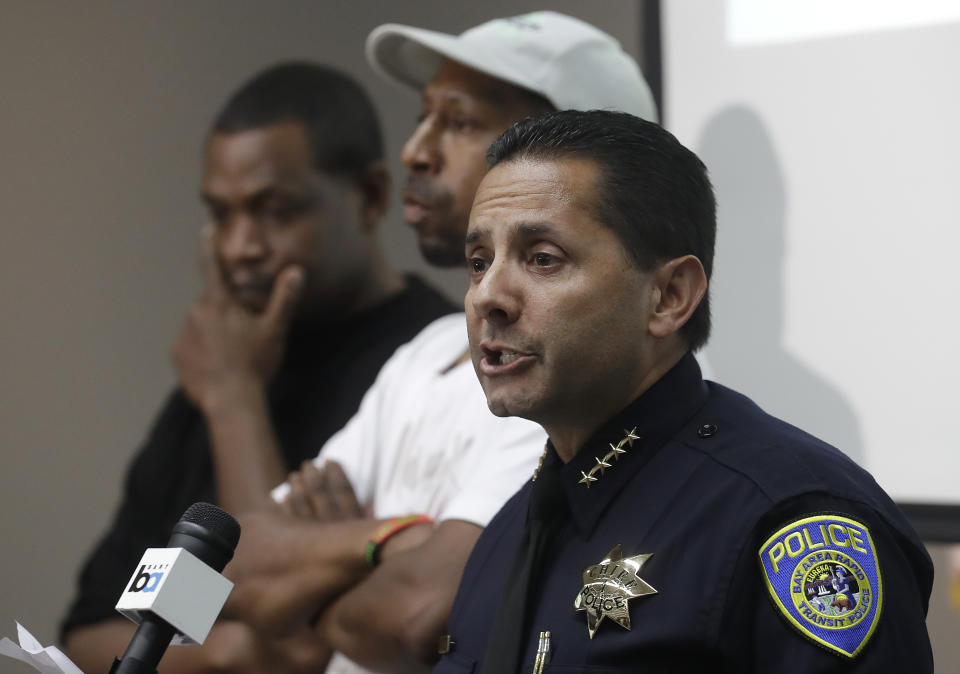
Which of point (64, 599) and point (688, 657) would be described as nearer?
point (688, 657)

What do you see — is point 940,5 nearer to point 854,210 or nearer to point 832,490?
point 854,210

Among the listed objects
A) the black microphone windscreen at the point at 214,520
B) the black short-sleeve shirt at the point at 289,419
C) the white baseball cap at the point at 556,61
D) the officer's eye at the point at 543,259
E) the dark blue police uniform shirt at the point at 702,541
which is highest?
the white baseball cap at the point at 556,61

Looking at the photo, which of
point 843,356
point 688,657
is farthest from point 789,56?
point 688,657

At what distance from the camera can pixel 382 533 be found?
186cm

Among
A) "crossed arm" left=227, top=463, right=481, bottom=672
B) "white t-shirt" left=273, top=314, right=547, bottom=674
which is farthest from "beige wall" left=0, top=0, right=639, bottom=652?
"crossed arm" left=227, top=463, right=481, bottom=672

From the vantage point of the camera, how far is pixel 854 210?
233cm

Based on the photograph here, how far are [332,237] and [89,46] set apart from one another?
153 cm

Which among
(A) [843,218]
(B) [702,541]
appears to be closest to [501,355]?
(B) [702,541]

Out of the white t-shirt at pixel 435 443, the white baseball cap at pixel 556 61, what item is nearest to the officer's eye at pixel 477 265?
the white t-shirt at pixel 435 443

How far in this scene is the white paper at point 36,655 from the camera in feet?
3.96

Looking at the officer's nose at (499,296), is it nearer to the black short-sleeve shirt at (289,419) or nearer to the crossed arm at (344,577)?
the crossed arm at (344,577)

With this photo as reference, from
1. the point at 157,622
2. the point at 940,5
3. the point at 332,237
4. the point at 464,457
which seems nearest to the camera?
the point at 157,622

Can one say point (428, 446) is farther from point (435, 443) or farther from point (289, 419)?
point (289, 419)

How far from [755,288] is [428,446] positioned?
780 mm
